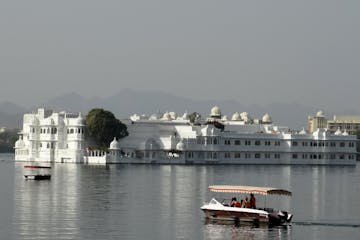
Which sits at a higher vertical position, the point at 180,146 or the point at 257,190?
the point at 180,146

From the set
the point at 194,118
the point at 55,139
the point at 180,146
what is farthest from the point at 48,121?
the point at 194,118

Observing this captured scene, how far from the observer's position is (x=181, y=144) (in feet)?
381

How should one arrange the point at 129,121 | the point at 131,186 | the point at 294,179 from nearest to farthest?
the point at 131,186 < the point at 294,179 < the point at 129,121

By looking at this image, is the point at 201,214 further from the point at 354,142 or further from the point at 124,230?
the point at 354,142

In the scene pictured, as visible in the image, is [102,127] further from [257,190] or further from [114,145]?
[257,190]

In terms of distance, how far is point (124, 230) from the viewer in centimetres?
3991

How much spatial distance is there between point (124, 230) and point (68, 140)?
75435 millimetres

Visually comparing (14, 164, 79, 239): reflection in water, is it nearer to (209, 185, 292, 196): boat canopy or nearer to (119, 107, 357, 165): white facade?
(209, 185, 292, 196): boat canopy

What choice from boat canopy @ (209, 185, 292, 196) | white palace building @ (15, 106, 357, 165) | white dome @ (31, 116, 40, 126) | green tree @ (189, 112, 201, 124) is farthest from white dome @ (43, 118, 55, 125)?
boat canopy @ (209, 185, 292, 196)

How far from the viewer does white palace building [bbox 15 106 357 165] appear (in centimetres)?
11406

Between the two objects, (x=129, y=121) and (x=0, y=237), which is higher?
(x=129, y=121)

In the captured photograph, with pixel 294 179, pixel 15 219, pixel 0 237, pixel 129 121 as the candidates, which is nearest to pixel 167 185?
pixel 294 179

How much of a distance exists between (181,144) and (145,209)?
67.5 meters

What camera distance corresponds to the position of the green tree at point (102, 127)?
115 meters
